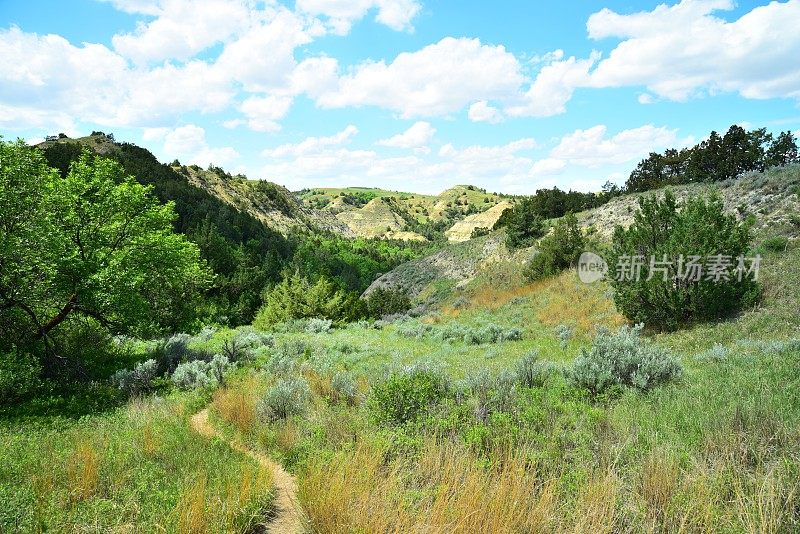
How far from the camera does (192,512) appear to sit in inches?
146

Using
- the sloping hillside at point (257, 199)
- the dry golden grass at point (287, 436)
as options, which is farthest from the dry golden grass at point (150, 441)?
the sloping hillside at point (257, 199)

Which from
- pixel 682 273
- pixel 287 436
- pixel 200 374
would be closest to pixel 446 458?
pixel 287 436

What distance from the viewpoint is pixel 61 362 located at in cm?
1176

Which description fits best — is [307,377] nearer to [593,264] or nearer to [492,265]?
→ [593,264]

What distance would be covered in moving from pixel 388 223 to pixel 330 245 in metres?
67.3

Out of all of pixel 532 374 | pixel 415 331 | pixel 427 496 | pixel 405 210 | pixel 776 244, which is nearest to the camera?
pixel 427 496

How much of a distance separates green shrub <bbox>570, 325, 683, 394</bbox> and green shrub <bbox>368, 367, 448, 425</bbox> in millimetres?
2559

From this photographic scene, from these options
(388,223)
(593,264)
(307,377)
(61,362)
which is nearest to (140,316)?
(61,362)

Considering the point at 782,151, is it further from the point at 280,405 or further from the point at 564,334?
the point at 280,405

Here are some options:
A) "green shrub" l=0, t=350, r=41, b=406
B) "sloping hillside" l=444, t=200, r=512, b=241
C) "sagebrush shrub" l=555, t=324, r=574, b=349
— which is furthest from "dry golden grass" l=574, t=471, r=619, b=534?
"sloping hillside" l=444, t=200, r=512, b=241

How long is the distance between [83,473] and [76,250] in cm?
935

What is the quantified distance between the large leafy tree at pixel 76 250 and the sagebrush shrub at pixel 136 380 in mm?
1858

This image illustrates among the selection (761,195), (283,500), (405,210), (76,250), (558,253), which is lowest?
(283,500)

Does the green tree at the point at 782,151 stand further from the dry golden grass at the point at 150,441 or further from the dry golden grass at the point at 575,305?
the dry golden grass at the point at 150,441
